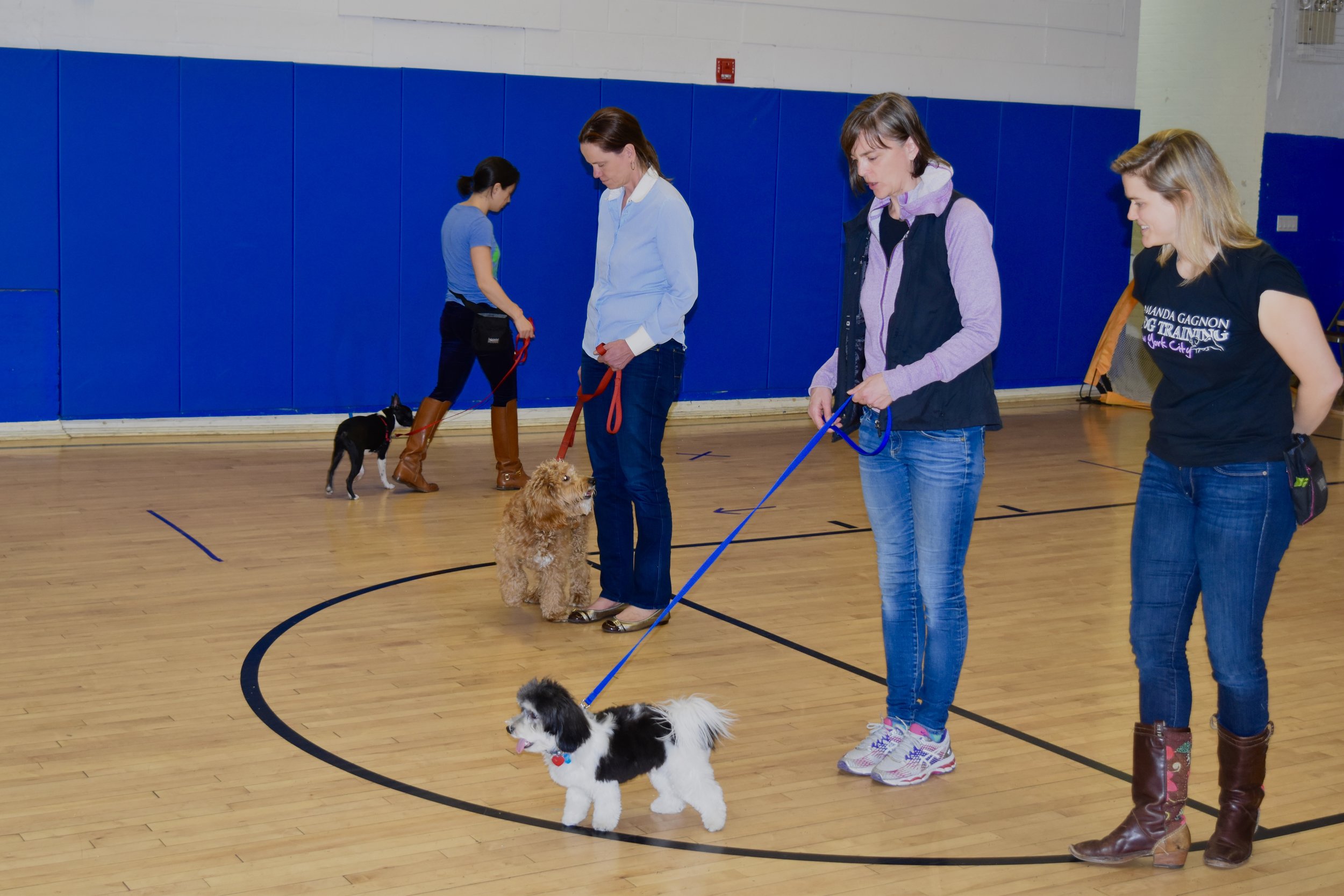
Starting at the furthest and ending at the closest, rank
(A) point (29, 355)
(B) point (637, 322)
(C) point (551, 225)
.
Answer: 1. (C) point (551, 225)
2. (A) point (29, 355)
3. (B) point (637, 322)

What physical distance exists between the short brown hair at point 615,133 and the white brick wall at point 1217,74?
796 centimetres

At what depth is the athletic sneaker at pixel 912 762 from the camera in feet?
9.86

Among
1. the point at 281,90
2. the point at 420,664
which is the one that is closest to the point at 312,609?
the point at 420,664

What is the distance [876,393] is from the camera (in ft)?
8.85

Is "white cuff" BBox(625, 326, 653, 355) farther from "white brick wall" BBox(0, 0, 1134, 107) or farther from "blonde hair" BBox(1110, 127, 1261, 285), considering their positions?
"white brick wall" BBox(0, 0, 1134, 107)

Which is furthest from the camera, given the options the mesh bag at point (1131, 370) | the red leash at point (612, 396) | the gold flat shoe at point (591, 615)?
the mesh bag at point (1131, 370)

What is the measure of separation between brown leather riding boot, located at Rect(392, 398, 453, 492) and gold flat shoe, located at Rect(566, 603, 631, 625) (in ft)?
7.07

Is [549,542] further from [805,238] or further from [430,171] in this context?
[805,238]

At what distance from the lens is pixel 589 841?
2.69 m

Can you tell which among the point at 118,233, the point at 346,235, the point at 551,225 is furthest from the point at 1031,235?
the point at 118,233

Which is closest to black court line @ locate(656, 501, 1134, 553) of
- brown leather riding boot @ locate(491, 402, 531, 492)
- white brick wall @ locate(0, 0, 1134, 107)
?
brown leather riding boot @ locate(491, 402, 531, 492)

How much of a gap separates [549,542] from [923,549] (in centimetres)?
165

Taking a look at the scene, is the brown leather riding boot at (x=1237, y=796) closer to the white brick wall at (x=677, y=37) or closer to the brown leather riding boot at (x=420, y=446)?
the brown leather riding boot at (x=420, y=446)

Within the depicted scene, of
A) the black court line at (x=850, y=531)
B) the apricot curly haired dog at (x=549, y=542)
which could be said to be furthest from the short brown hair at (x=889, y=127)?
the black court line at (x=850, y=531)
